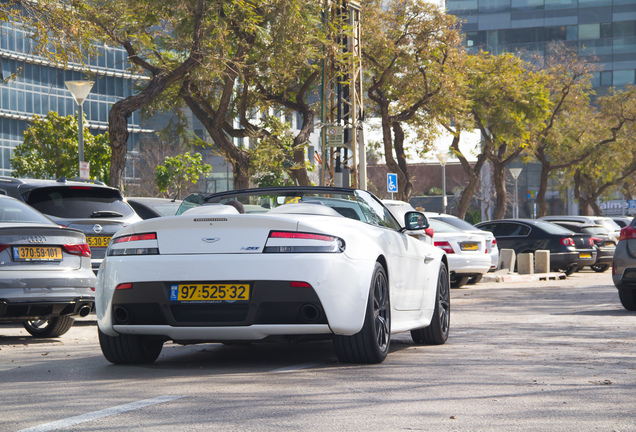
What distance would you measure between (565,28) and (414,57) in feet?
166

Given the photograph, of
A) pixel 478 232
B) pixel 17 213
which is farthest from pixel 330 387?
pixel 478 232

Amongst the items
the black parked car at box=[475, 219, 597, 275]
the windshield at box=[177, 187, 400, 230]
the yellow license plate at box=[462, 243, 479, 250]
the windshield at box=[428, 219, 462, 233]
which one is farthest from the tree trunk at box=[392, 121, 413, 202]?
the windshield at box=[177, 187, 400, 230]

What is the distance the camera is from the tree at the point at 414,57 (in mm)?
31578

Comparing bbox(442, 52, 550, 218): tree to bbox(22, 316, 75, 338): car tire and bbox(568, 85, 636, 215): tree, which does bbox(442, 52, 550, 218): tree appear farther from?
bbox(22, 316, 75, 338): car tire

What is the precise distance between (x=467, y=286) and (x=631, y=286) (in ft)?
28.2

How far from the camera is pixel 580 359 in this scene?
7859 mm

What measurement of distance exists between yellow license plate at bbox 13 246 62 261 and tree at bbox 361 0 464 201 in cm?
2249

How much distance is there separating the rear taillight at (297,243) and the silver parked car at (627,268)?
24.8ft

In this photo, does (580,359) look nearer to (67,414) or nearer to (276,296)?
(276,296)

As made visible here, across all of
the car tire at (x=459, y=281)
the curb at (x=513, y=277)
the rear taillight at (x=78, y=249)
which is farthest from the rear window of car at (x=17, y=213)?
the curb at (x=513, y=277)

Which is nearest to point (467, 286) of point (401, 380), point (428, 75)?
point (428, 75)

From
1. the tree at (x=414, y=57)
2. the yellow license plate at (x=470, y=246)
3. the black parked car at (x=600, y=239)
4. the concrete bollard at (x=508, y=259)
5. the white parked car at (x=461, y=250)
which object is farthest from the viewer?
the tree at (x=414, y=57)

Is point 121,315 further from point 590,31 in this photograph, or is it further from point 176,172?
point 590,31

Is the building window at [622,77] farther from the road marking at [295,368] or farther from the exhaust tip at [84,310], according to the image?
the road marking at [295,368]
